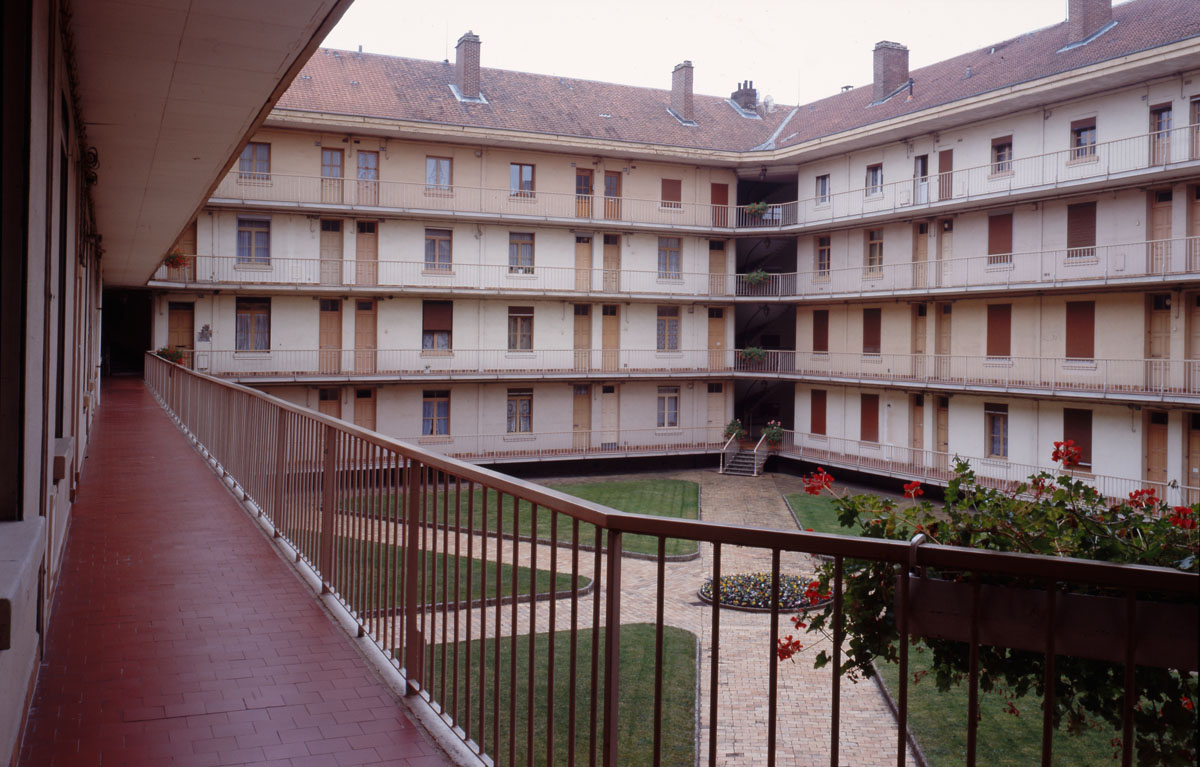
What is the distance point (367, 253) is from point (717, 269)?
43.4ft

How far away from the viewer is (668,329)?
34594mm

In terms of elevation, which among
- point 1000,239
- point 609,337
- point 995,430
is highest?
point 1000,239

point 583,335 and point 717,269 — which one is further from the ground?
point 717,269

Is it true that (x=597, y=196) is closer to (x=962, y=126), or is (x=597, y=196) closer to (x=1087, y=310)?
(x=962, y=126)

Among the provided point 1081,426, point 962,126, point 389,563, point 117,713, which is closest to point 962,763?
point 389,563

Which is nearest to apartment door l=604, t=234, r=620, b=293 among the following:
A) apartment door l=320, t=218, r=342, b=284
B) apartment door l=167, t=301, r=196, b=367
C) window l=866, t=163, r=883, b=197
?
window l=866, t=163, r=883, b=197

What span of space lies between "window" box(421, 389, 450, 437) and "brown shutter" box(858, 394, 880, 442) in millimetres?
14282

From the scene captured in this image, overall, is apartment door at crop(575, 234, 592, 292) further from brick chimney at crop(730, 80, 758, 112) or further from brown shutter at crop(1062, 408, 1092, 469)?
brown shutter at crop(1062, 408, 1092, 469)

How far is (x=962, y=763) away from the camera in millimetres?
9578

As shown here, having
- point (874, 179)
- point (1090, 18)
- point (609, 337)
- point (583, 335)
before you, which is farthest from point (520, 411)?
point (1090, 18)

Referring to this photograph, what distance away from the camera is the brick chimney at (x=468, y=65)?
108ft

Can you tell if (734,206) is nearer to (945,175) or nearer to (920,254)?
(920,254)

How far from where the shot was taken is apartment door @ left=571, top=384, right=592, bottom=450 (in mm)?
33438

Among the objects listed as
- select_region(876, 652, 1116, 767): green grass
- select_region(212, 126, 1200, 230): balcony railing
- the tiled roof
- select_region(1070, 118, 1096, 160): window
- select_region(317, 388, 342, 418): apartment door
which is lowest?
select_region(876, 652, 1116, 767): green grass
